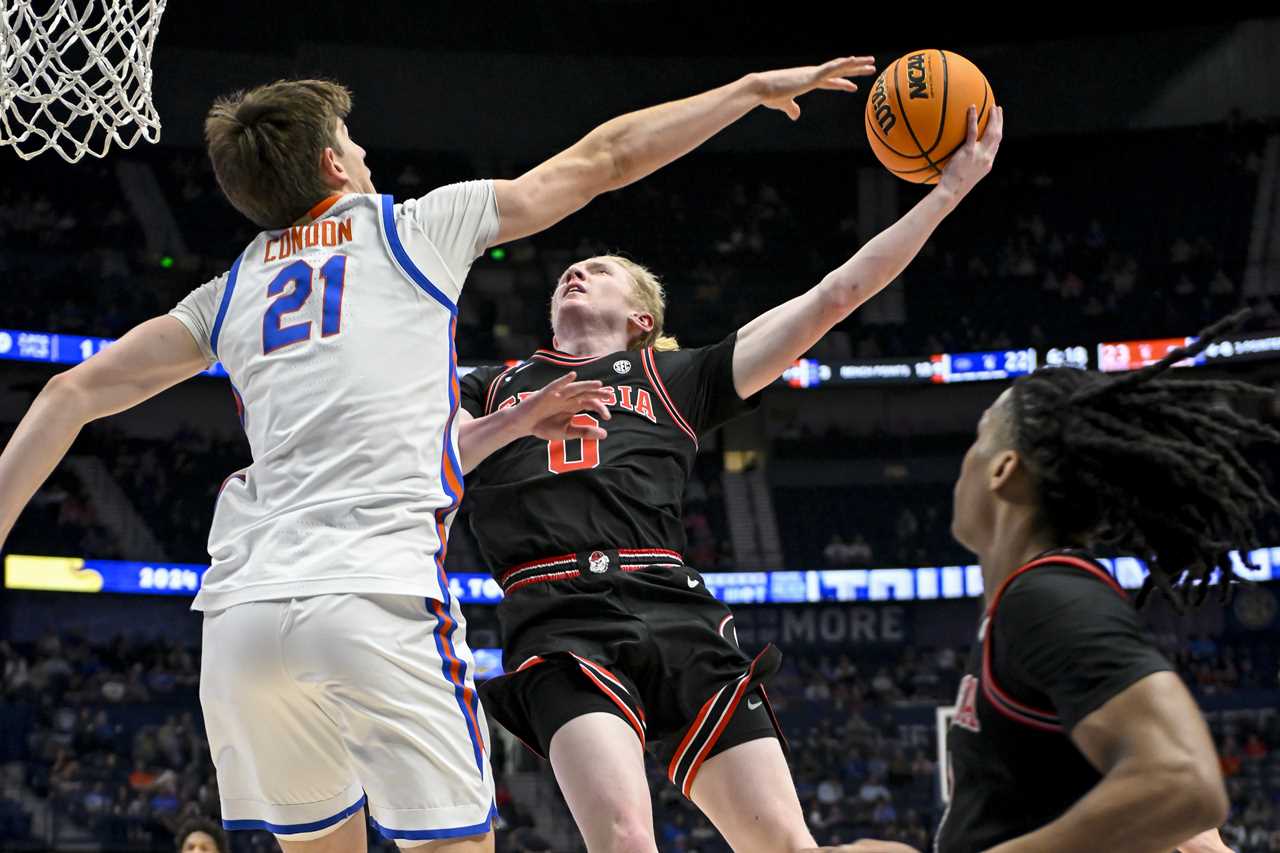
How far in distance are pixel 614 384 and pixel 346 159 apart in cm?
134

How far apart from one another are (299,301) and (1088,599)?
5.76ft

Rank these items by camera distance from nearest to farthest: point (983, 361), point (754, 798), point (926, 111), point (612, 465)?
point (754, 798) < point (612, 465) < point (926, 111) < point (983, 361)

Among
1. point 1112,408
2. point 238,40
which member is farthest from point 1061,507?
point 238,40

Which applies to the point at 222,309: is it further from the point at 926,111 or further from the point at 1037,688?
the point at 926,111

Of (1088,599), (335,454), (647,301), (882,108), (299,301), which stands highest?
(882,108)

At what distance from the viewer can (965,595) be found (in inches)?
838

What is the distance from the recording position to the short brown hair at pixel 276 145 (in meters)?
3.09

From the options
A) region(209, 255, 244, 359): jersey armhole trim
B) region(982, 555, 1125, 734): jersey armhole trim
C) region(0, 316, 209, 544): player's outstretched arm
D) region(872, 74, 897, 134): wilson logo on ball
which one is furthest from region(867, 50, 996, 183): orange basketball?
region(982, 555, 1125, 734): jersey armhole trim

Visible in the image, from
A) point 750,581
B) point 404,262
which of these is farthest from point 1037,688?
point 750,581

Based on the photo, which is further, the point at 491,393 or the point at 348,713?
the point at 491,393

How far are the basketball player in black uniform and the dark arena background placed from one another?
13572 mm

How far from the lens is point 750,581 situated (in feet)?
70.1

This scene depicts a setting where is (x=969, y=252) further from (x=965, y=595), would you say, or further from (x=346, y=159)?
(x=346, y=159)

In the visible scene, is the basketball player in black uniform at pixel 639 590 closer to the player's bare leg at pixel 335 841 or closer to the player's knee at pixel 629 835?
the player's knee at pixel 629 835
